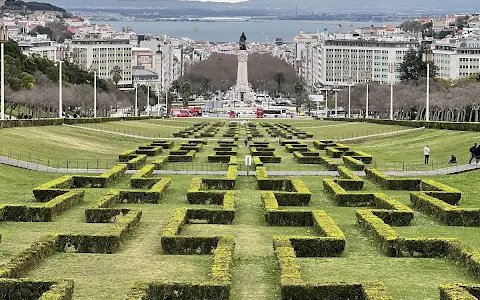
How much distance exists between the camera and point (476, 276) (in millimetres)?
20766

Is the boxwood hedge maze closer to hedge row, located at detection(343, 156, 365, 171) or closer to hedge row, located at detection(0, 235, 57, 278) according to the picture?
hedge row, located at detection(0, 235, 57, 278)

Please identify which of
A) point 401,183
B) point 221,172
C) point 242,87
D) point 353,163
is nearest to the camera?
point 401,183

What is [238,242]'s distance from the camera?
2545 cm

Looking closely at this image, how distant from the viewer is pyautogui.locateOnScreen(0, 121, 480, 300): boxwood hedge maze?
18.8 m

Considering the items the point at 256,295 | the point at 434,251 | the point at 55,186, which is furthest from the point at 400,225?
the point at 55,186

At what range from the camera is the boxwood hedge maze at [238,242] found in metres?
18.8

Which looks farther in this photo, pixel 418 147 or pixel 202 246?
pixel 418 147

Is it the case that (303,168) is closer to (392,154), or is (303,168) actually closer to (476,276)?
(392,154)

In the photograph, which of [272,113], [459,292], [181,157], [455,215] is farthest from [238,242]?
[272,113]

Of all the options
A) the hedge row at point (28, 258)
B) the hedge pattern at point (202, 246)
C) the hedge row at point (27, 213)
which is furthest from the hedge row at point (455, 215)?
the hedge row at point (28, 258)

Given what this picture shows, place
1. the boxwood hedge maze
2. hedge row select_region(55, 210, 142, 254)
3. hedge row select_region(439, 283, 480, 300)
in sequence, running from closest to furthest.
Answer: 1. hedge row select_region(439, 283, 480, 300)
2. the boxwood hedge maze
3. hedge row select_region(55, 210, 142, 254)

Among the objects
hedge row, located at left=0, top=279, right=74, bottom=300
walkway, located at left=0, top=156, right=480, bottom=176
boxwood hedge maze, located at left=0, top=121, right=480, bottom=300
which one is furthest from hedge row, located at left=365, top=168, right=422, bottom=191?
hedge row, located at left=0, top=279, right=74, bottom=300

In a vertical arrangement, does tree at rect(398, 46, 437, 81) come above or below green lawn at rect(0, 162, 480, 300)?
above

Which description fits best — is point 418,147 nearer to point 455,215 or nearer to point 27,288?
point 455,215
